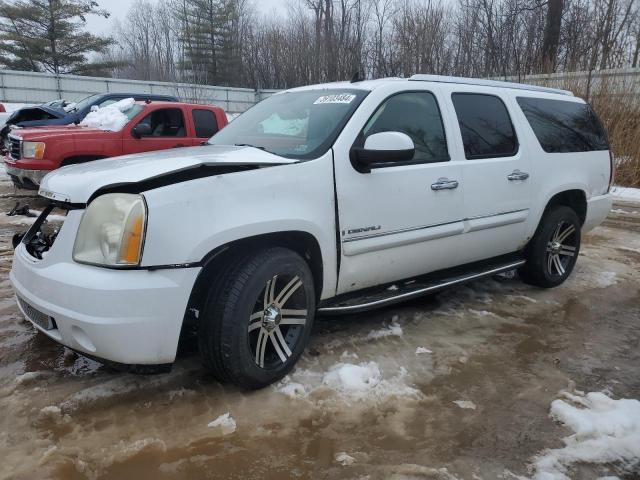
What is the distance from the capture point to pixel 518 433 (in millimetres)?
2654

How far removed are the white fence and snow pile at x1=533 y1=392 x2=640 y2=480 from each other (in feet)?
82.0

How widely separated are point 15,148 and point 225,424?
292 inches

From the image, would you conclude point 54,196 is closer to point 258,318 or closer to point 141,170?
point 141,170

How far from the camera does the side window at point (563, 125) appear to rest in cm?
461

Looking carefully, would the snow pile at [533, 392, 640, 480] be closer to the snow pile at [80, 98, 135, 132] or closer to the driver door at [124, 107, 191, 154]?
the driver door at [124, 107, 191, 154]

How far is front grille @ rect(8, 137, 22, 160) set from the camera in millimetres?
7961

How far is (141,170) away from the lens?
8.73 feet

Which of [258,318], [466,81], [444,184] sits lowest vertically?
[258,318]

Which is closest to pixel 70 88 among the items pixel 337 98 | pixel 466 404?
pixel 337 98

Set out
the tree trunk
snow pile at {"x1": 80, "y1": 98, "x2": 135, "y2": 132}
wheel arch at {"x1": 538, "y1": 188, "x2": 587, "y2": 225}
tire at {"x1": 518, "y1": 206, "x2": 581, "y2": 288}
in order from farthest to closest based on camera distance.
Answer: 1. the tree trunk
2. snow pile at {"x1": 80, "y1": 98, "x2": 135, "y2": 132}
3. wheel arch at {"x1": 538, "y1": 188, "x2": 587, "y2": 225}
4. tire at {"x1": 518, "y1": 206, "x2": 581, "y2": 288}

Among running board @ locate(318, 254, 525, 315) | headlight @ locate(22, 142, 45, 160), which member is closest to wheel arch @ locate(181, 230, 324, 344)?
running board @ locate(318, 254, 525, 315)

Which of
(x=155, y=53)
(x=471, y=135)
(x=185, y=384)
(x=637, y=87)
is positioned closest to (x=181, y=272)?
(x=185, y=384)

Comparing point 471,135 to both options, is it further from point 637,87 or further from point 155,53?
point 155,53

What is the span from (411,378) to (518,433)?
2.28 ft
